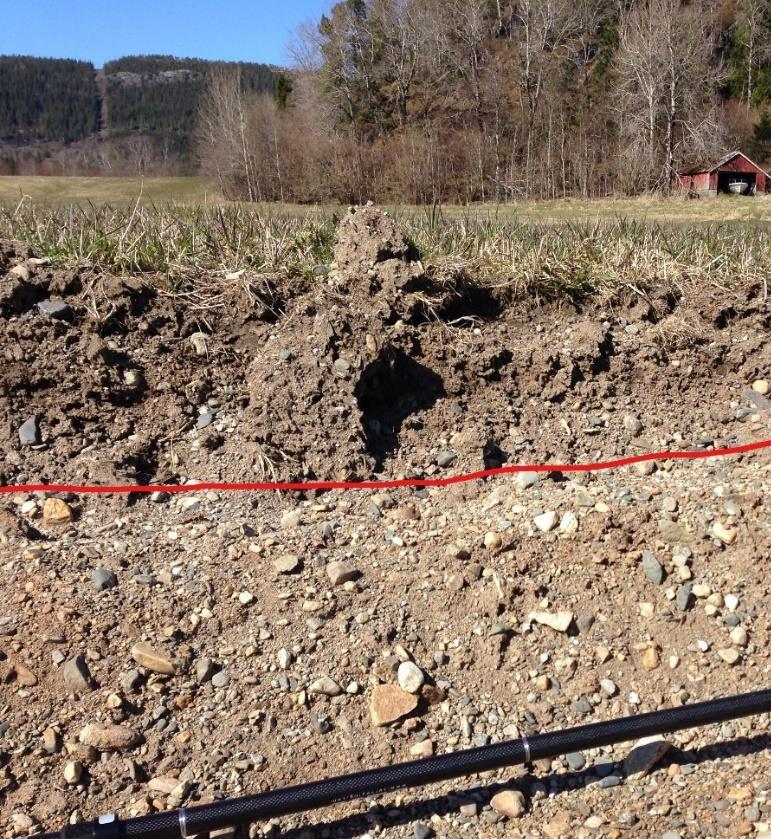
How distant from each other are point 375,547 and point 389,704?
0.62 m

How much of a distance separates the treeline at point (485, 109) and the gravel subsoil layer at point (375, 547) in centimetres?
636

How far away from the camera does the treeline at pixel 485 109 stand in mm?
10898

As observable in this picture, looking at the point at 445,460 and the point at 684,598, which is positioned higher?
the point at 445,460

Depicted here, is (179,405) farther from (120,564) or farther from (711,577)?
(711,577)

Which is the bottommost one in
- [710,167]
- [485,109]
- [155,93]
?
[710,167]

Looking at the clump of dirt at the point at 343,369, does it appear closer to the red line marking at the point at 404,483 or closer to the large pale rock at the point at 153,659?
the red line marking at the point at 404,483

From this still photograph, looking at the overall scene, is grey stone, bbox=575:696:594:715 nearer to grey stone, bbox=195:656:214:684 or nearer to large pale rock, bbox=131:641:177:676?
grey stone, bbox=195:656:214:684

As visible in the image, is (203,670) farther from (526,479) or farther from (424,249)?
(424,249)

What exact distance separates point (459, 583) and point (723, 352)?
199 centimetres

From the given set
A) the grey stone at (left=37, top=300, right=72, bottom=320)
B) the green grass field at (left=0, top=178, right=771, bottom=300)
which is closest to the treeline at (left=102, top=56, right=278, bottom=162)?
the green grass field at (left=0, top=178, right=771, bottom=300)

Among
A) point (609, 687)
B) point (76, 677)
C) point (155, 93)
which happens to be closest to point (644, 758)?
point (609, 687)

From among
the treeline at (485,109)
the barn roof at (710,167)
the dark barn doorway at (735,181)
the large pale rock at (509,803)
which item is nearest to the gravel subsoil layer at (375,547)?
Answer: the large pale rock at (509,803)

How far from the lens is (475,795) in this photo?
1.92 meters

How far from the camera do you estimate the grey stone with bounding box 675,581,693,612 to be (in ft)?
7.77
